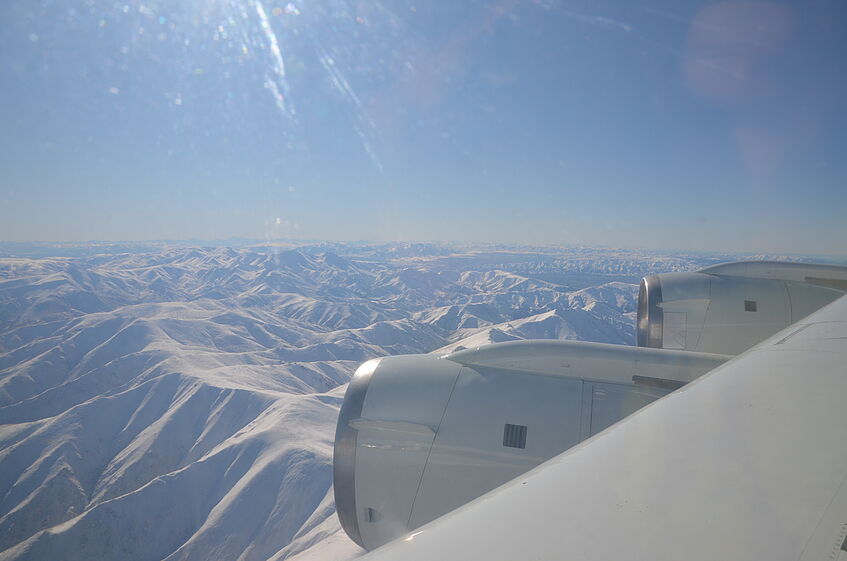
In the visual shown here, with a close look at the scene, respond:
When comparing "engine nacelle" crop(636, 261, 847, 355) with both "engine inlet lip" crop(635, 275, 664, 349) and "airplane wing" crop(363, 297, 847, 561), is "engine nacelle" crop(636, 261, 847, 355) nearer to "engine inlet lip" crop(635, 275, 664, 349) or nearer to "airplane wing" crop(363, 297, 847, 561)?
"engine inlet lip" crop(635, 275, 664, 349)

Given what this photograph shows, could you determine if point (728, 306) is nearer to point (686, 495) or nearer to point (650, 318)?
point (650, 318)

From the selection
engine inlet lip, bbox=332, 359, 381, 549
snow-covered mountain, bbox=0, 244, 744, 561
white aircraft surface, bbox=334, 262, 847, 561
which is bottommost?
snow-covered mountain, bbox=0, 244, 744, 561

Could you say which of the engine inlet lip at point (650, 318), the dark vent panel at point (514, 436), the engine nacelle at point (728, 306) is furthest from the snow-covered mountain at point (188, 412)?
the dark vent panel at point (514, 436)

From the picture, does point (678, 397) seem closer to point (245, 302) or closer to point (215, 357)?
point (215, 357)

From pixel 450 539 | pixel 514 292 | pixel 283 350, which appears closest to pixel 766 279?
pixel 450 539

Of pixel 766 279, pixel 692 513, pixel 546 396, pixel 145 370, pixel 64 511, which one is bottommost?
pixel 64 511

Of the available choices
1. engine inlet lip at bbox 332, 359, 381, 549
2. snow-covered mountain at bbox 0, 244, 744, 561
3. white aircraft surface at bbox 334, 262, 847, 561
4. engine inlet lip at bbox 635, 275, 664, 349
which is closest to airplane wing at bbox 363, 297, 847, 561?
white aircraft surface at bbox 334, 262, 847, 561

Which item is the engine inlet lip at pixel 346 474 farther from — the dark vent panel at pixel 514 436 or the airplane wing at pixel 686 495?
the airplane wing at pixel 686 495
